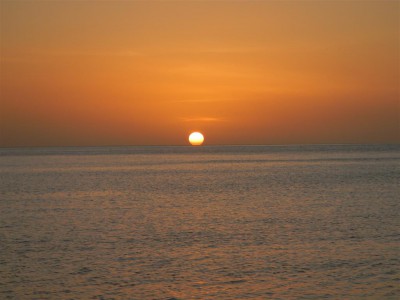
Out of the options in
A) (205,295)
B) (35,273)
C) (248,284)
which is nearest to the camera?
(205,295)

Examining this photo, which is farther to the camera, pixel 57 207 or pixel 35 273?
pixel 57 207

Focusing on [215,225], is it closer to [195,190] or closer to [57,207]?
[57,207]

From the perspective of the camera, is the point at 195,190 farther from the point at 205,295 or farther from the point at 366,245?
the point at 205,295

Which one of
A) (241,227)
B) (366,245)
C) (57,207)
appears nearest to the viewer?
(366,245)

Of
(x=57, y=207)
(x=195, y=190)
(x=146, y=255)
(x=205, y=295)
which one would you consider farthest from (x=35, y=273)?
(x=195, y=190)

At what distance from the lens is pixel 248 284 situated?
15422 mm

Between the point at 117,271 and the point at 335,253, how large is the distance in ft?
25.3

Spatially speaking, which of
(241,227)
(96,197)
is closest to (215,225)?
(241,227)

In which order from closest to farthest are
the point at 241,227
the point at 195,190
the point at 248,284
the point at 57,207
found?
the point at 248,284 → the point at 241,227 → the point at 57,207 → the point at 195,190

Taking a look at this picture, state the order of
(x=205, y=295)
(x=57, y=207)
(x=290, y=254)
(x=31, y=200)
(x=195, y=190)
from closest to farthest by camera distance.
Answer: (x=205, y=295), (x=290, y=254), (x=57, y=207), (x=31, y=200), (x=195, y=190)

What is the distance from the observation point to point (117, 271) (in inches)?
671

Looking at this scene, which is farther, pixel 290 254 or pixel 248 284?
pixel 290 254

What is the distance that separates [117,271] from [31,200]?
24.9 metres

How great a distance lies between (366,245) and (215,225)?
7.71 metres
